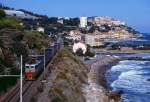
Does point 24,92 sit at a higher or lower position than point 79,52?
higher

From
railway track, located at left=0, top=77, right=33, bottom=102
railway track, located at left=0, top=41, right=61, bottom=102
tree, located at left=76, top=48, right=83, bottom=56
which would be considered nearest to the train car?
railway track, located at left=0, top=41, right=61, bottom=102

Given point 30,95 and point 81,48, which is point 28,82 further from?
point 81,48

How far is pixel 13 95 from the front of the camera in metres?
34.8

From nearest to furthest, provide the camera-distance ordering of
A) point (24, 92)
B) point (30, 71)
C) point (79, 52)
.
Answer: point (24, 92) < point (30, 71) < point (79, 52)

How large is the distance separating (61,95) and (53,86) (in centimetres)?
345

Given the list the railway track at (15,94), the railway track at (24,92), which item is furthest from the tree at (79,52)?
the railway track at (15,94)

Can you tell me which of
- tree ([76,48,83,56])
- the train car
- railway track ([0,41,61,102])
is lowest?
tree ([76,48,83,56])

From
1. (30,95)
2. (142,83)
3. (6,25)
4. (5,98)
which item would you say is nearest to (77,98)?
(30,95)

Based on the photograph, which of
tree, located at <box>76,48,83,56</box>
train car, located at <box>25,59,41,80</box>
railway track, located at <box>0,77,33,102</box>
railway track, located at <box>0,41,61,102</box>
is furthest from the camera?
tree, located at <box>76,48,83,56</box>

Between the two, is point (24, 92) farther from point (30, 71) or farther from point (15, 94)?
point (30, 71)

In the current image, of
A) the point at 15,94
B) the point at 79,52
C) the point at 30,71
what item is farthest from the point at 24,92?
the point at 79,52

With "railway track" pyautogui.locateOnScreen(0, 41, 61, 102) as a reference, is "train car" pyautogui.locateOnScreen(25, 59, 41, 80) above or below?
above

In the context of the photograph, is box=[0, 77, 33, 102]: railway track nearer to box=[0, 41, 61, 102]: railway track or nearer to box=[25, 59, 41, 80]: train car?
box=[0, 41, 61, 102]: railway track

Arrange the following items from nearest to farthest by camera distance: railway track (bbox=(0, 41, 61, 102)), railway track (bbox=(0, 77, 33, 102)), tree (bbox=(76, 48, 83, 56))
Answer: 1. railway track (bbox=(0, 77, 33, 102))
2. railway track (bbox=(0, 41, 61, 102))
3. tree (bbox=(76, 48, 83, 56))
